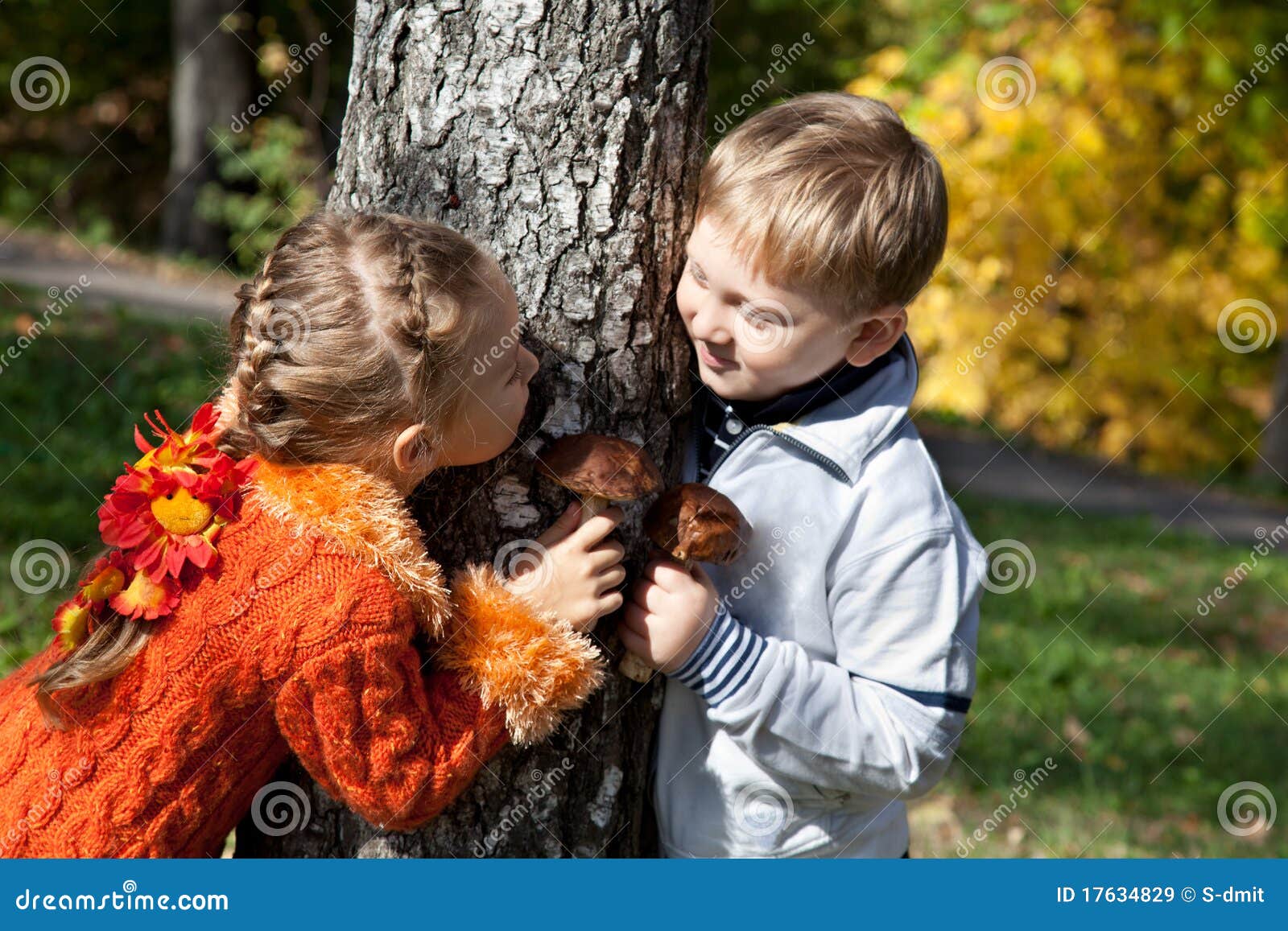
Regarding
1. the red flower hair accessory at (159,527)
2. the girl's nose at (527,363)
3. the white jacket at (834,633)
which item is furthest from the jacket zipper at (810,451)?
the red flower hair accessory at (159,527)

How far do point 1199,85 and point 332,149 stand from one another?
883 cm

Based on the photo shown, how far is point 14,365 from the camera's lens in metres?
6.22

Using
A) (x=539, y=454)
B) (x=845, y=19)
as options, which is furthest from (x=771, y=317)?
(x=845, y=19)

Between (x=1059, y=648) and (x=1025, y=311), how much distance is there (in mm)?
7296

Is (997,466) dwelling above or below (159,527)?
below

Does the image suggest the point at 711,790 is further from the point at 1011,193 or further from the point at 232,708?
the point at 1011,193

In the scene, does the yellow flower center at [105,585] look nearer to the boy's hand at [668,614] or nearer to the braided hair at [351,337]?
the braided hair at [351,337]

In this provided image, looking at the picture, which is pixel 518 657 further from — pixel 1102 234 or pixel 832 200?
pixel 1102 234

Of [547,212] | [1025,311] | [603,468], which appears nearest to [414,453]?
[603,468]

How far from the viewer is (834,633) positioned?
2.05m

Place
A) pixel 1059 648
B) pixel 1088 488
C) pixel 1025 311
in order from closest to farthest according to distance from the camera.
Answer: pixel 1059 648 → pixel 1088 488 → pixel 1025 311

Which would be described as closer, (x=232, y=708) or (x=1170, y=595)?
(x=232, y=708)

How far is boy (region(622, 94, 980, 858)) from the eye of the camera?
76.5 inches

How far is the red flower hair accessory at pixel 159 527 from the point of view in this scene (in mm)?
1775
